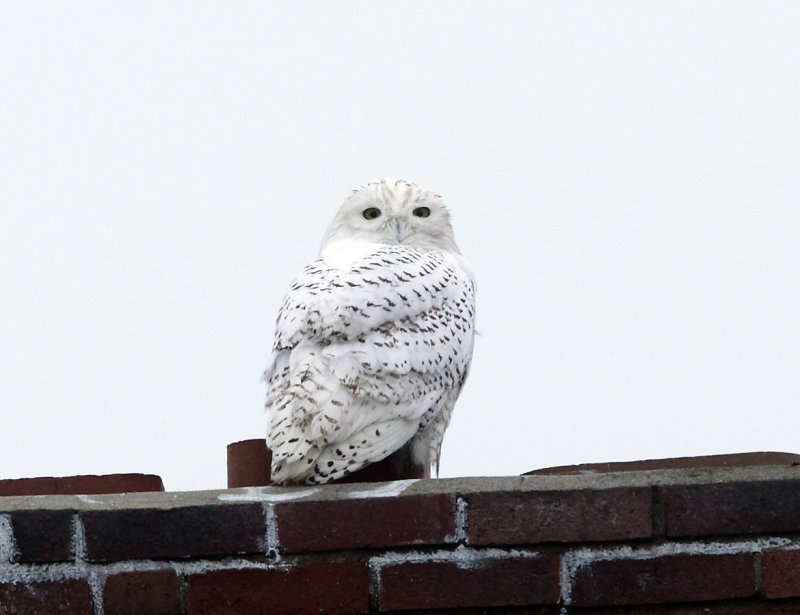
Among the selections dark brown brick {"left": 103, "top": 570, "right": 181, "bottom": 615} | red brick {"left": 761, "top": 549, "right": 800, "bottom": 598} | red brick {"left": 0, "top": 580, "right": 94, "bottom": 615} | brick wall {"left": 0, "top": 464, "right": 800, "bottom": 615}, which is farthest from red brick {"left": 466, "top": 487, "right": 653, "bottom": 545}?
red brick {"left": 0, "top": 580, "right": 94, "bottom": 615}

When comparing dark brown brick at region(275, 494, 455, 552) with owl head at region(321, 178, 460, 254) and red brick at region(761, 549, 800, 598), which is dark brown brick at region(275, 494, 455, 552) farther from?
owl head at region(321, 178, 460, 254)

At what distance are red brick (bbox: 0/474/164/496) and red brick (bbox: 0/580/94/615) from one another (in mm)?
392

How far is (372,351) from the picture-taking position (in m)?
2.39

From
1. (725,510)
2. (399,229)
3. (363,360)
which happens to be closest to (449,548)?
(725,510)

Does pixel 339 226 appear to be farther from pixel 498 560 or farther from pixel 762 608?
pixel 762 608

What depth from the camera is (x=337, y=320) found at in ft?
7.86

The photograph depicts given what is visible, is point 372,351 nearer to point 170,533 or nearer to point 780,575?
point 170,533

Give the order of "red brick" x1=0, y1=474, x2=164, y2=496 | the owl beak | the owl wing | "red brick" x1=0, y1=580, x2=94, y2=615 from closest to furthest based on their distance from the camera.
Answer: "red brick" x1=0, y1=580, x2=94, y2=615, "red brick" x1=0, y1=474, x2=164, y2=496, the owl wing, the owl beak

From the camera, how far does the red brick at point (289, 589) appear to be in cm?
176

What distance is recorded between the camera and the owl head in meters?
2.93

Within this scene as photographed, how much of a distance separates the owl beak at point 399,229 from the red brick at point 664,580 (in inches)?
52.3

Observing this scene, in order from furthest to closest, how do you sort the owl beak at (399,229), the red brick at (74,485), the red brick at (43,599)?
the owl beak at (399,229)
the red brick at (74,485)
the red brick at (43,599)

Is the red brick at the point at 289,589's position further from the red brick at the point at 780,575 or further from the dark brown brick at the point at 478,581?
the red brick at the point at 780,575

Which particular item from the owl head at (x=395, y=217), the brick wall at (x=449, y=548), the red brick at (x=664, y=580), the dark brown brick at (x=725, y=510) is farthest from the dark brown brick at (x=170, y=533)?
the owl head at (x=395, y=217)
